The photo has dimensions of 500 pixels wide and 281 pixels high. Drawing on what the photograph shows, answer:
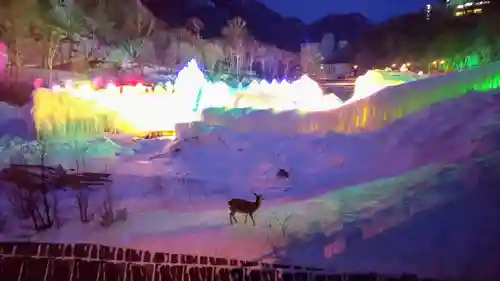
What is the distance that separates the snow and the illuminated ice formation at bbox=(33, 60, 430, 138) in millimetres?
1274

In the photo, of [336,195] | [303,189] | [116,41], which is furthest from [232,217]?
[116,41]

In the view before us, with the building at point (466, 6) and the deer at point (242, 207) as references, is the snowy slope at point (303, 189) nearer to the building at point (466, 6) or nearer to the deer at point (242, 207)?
the deer at point (242, 207)

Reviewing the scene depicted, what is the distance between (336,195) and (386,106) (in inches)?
55.2

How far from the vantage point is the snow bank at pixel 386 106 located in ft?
14.6

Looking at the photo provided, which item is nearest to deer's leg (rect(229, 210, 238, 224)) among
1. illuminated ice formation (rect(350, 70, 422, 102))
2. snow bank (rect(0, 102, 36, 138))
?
illuminated ice formation (rect(350, 70, 422, 102))

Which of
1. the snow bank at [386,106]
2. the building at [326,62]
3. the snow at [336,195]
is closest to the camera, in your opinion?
the snow at [336,195]

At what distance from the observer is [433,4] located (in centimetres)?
405

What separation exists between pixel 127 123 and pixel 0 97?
1618 millimetres

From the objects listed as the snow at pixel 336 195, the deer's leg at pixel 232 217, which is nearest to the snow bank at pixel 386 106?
the snow at pixel 336 195

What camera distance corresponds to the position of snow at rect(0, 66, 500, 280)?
3041mm

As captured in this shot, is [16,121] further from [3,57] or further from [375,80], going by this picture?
[375,80]

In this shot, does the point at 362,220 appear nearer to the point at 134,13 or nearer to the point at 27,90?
the point at 27,90

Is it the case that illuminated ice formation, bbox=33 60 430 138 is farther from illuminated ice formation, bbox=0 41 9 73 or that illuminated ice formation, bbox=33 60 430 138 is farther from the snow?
the snow

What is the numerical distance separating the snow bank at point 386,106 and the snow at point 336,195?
0.02 metres
